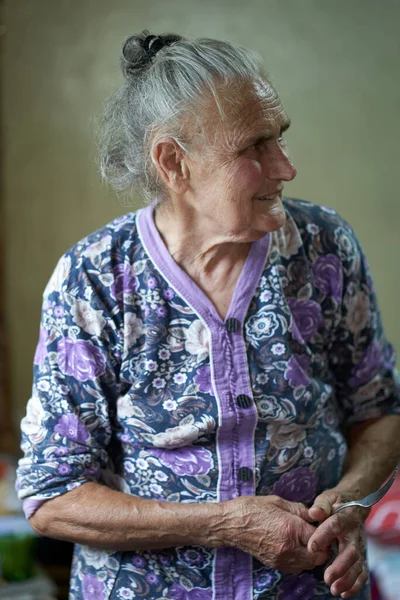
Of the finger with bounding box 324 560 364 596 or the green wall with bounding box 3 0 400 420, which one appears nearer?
the finger with bounding box 324 560 364 596

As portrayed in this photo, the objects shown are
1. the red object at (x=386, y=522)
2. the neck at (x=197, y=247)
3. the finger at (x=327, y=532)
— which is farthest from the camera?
the red object at (x=386, y=522)

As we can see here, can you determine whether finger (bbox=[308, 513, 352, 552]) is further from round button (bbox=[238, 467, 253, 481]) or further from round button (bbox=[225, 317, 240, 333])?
round button (bbox=[225, 317, 240, 333])

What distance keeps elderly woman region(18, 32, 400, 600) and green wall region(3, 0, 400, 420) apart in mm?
1443

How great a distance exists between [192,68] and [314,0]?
1689 millimetres

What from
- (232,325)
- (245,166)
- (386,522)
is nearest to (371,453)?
(232,325)

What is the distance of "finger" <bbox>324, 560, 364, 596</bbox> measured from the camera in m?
1.32

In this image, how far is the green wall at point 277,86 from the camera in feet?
9.30

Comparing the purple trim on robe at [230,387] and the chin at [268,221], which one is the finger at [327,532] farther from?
the chin at [268,221]

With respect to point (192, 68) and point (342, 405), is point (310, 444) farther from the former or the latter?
point (192, 68)

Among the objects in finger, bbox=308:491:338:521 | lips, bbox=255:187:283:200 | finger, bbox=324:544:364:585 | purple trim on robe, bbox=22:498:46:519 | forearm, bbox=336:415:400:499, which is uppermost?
lips, bbox=255:187:283:200

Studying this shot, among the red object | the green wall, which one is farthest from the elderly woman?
the green wall

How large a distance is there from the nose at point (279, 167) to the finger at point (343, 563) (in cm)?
64

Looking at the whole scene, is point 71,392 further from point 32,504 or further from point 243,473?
point 243,473

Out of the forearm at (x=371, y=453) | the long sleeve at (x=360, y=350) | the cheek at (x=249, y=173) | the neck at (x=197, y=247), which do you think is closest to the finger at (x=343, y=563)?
the forearm at (x=371, y=453)
